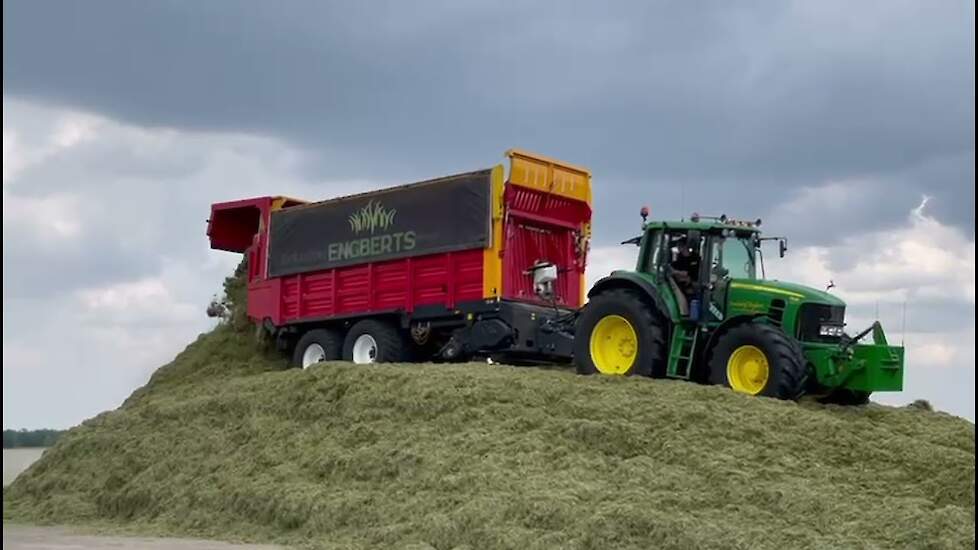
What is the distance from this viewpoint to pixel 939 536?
8648 millimetres

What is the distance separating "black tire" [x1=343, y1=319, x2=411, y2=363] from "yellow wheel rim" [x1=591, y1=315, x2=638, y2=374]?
13.5 ft

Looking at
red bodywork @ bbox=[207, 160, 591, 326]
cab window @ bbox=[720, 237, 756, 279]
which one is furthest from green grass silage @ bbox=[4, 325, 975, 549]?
red bodywork @ bbox=[207, 160, 591, 326]

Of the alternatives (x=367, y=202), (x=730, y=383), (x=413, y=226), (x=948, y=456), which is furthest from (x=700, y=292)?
(x=367, y=202)

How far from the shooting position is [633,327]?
531 inches

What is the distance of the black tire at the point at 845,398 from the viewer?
1305cm

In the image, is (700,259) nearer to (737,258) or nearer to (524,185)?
(737,258)

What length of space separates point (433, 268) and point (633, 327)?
13.9ft

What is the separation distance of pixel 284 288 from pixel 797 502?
442 inches

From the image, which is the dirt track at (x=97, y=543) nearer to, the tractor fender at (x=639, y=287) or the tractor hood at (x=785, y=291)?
the tractor fender at (x=639, y=287)

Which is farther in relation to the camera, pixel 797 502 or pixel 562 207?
pixel 562 207

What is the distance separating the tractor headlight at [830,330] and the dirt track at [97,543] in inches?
243

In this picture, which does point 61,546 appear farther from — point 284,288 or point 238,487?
point 284,288

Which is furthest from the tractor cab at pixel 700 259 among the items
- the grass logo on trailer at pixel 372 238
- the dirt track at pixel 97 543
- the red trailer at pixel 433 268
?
the dirt track at pixel 97 543

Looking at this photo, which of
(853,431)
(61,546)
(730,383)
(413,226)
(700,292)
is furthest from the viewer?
(413,226)
